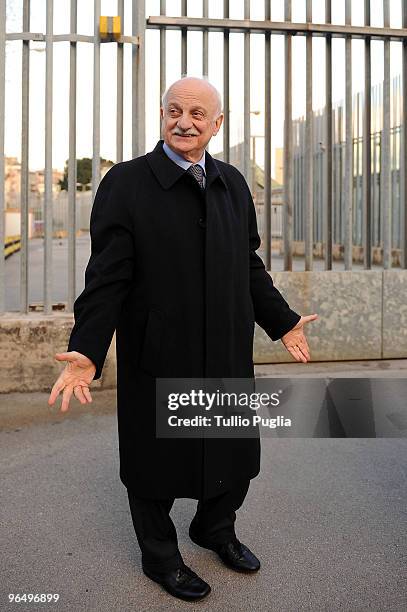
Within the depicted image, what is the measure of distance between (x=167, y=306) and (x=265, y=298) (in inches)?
→ 18.7

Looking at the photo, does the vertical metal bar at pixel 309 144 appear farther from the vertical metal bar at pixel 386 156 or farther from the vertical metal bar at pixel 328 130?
the vertical metal bar at pixel 386 156

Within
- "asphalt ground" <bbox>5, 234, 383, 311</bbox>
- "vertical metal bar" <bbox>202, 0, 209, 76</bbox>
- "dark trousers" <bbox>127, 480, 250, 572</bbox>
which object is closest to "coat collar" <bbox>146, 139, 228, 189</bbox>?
"dark trousers" <bbox>127, 480, 250, 572</bbox>

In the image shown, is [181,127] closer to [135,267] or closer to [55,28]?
[135,267]

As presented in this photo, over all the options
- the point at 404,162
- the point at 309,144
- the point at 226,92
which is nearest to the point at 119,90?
the point at 226,92

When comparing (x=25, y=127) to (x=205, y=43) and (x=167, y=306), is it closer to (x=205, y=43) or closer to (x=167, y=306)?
(x=205, y=43)

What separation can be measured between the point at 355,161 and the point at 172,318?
16.0 ft

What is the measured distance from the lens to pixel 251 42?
241 inches

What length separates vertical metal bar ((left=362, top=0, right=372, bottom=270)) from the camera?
20.7 ft

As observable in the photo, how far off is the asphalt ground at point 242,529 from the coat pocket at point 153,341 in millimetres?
804

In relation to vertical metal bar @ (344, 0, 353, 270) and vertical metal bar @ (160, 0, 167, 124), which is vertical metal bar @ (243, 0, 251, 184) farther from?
vertical metal bar @ (344, 0, 353, 270)

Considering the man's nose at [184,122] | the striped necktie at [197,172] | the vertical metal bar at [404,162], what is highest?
the vertical metal bar at [404,162]

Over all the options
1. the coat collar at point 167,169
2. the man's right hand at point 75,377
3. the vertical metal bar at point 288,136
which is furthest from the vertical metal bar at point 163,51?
the man's right hand at point 75,377

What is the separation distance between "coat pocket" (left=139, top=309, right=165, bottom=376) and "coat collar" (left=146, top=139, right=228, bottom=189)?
434mm

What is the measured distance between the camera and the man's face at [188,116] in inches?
105
